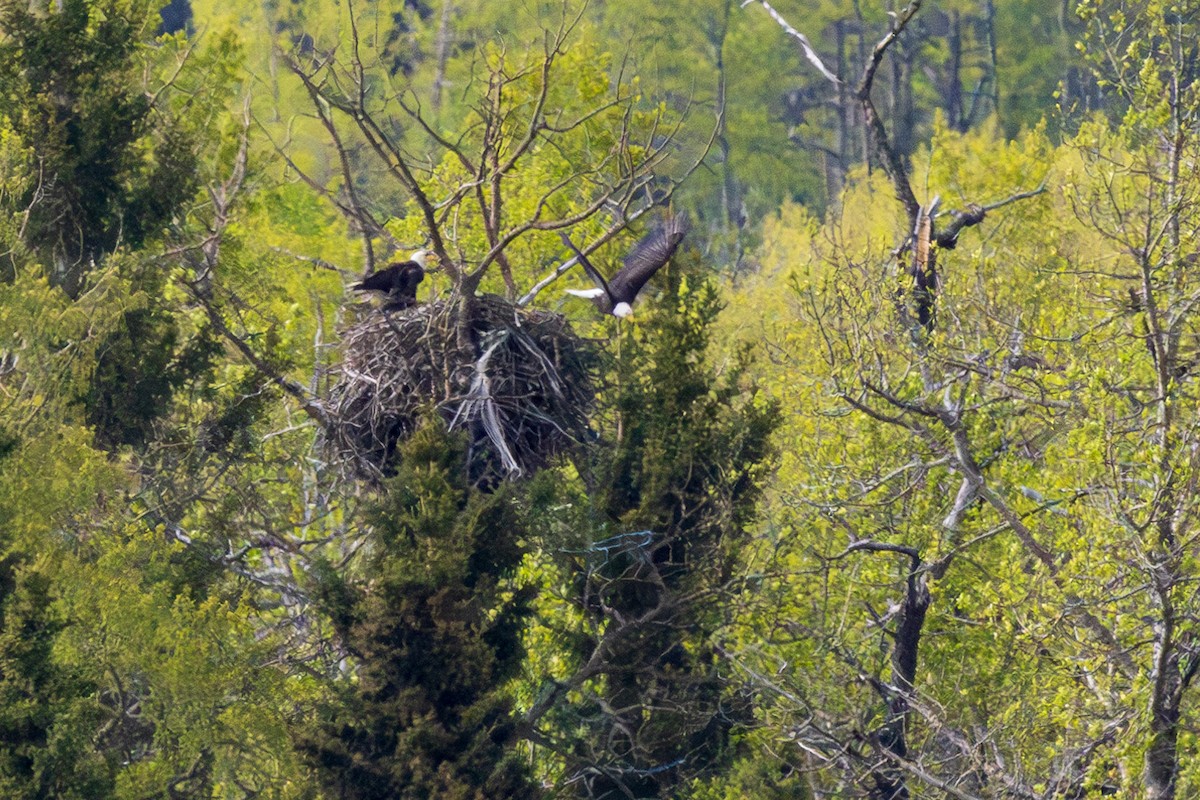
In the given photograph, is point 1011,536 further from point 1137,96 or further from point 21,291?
point 21,291

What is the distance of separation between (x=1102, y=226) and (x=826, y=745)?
13.2 feet

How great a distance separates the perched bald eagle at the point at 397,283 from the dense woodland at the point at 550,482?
0.93ft

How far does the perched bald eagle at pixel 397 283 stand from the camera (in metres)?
13.4

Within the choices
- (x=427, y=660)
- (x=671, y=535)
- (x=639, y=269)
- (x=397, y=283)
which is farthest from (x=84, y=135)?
(x=671, y=535)

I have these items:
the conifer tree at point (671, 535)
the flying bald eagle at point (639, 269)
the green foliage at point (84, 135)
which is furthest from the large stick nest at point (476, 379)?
the green foliage at point (84, 135)

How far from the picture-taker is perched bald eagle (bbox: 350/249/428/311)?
13.4 m

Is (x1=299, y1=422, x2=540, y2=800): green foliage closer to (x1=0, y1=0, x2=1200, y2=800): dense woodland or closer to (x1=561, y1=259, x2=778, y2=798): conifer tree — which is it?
(x1=0, y1=0, x2=1200, y2=800): dense woodland

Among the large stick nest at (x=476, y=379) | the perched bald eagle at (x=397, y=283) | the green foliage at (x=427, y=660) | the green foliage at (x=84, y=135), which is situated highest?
the green foliage at (x=84, y=135)

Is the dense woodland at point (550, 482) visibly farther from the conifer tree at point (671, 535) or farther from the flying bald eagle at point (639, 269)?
the flying bald eagle at point (639, 269)

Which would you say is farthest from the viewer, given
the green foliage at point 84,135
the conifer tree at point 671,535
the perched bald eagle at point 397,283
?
the conifer tree at point 671,535

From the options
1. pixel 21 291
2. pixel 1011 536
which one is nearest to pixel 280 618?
pixel 21 291

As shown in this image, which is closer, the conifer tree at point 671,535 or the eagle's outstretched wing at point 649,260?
the eagle's outstretched wing at point 649,260

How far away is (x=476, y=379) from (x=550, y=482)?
0.88 metres

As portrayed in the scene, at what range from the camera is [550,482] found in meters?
13.1
